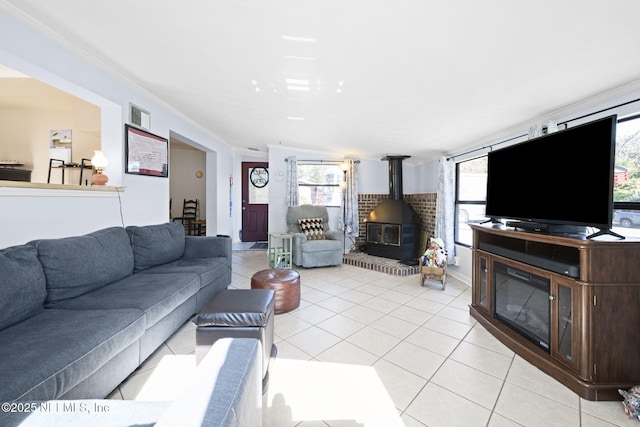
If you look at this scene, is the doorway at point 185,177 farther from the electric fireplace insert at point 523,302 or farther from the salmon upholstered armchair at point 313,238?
the electric fireplace insert at point 523,302

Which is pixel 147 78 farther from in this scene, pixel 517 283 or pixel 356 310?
pixel 517 283

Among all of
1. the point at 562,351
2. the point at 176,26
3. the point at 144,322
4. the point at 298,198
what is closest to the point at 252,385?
the point at 144,322

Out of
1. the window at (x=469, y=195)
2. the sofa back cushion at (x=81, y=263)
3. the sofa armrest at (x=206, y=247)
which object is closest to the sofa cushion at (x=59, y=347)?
the sofa back cushion at (x=81, y=263)

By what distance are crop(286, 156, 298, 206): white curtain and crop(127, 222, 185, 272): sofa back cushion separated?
2.58 meters

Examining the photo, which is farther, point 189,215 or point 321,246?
point 189,215

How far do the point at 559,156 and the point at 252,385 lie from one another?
243 centimetres

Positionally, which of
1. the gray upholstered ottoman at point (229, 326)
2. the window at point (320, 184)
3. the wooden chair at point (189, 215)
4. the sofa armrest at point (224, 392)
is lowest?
the gray upholstered ottoman at point (229, 326)

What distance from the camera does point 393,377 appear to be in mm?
1689

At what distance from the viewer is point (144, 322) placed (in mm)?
1625

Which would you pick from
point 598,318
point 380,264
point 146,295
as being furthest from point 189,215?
point 598,318

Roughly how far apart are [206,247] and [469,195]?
3752mm

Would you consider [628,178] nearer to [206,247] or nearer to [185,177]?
[206,247]

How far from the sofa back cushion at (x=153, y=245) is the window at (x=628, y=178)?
393 cm

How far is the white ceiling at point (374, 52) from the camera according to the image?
143cm
